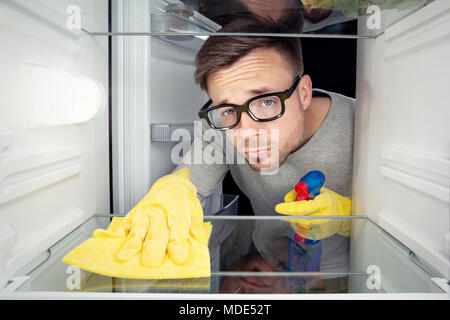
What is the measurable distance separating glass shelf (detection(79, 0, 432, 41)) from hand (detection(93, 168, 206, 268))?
19.8 inches

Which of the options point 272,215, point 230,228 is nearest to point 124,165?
point 230,228

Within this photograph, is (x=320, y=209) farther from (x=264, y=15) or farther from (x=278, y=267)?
(x=264, y=15)

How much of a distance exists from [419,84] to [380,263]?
18.4 inches

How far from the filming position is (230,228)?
3.78 ft

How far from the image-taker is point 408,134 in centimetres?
103

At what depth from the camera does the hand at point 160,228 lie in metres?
0.85

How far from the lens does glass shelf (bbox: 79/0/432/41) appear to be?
3.67ft

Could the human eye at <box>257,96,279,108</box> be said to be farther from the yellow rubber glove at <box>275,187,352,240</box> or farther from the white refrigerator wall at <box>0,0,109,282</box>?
the white refrigerator wall at <box>0,0,109,282</box>

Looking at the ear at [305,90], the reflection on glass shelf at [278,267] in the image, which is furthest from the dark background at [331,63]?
the reflection on glass shelf at [278,267]

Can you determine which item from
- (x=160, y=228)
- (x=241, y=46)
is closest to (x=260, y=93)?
(x=241, y=46)

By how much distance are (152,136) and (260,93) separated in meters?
0.39

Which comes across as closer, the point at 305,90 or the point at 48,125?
the point at 48,125

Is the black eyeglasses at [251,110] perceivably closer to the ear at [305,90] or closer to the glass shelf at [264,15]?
the ear at [305,90]

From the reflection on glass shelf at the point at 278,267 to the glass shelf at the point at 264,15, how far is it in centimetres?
62
